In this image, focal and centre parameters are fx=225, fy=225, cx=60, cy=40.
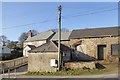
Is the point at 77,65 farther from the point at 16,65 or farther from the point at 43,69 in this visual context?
the point at 16,65

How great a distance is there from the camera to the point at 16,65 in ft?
124

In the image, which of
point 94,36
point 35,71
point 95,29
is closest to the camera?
point 35,71

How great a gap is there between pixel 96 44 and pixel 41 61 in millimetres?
11267

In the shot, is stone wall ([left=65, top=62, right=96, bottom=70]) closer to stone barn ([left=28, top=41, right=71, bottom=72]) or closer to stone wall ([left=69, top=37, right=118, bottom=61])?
stone barn ([left=28, top=41, right=71, bottom=72])

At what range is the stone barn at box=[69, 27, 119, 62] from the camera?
3534 cm

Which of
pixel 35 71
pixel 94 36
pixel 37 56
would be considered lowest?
pixel 35 71

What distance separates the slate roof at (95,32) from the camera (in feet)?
120

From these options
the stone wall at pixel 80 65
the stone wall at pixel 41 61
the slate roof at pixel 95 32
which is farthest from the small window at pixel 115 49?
the stone wall at pixel 41 61

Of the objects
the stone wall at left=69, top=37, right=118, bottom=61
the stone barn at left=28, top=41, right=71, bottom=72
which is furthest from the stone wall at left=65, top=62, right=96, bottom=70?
the stone wall at left=69, top=37, right=118, bottom=61

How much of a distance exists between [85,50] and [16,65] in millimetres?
11937

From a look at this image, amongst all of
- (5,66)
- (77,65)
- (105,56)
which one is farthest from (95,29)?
(5,66)

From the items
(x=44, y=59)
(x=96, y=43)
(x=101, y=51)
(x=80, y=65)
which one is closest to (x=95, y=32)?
(x=96, y=43)

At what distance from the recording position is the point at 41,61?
29672 mm

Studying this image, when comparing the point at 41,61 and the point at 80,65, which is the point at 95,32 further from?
the point at 41,61
